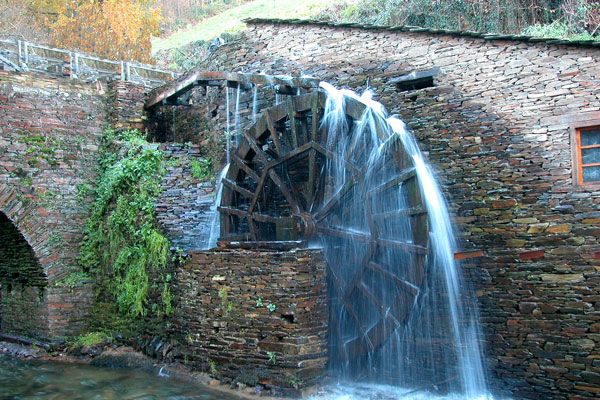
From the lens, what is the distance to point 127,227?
9.09 meters

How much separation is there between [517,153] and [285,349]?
3509 millimetres

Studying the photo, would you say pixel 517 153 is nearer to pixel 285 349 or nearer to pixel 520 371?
pixel 520 371

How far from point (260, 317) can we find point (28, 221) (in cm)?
456

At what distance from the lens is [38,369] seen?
847cm

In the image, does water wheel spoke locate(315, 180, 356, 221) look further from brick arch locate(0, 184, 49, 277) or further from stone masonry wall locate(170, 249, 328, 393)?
brick arch locate(0, 184, 49, 277)

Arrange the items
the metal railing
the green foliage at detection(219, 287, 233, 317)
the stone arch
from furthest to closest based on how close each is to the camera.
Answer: the metal railing < the stone arch < the green foliage at detection(219, 287, 233, 317)

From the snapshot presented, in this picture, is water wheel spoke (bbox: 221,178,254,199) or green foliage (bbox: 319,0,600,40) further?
green foliage (bbox: 319,0,600,40)

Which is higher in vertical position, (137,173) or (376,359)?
(137,173)

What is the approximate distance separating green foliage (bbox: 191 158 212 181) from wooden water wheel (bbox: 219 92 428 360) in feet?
3.23

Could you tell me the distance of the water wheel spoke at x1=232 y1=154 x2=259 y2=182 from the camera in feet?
28.0

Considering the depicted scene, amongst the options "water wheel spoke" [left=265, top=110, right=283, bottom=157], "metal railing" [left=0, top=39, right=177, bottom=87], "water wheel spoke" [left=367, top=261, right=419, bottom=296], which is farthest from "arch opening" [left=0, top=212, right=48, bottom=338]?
"water wheel spoke" [left=367, top=261, right=419, bottom=296]

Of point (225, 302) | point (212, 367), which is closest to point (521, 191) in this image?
point (225, 302)

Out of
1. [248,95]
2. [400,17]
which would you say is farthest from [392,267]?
[400,17]

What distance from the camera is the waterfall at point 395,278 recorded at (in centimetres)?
701
